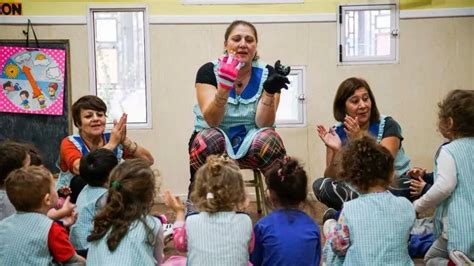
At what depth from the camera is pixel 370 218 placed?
1.46m

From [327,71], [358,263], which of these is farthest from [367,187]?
[327,71]

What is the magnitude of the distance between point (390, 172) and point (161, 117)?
196 cm

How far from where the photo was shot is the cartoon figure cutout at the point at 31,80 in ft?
10.5

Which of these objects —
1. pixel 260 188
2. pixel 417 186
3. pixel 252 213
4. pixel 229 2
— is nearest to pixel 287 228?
pixel 417 186

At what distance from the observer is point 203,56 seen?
3.25 metres

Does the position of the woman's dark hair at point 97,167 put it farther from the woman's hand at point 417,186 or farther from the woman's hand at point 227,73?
the woman's hand at point 417,186

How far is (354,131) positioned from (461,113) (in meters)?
0.49

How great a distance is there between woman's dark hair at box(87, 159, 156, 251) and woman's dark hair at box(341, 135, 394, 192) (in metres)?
0.57

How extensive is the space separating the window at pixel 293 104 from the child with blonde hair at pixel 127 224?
1852 millimetres

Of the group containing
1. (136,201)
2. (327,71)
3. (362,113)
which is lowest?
(136,201)

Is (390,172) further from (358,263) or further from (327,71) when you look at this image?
(327,71)

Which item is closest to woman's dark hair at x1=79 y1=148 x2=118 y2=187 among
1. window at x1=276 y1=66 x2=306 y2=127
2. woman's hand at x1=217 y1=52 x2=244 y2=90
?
woman's hand at x1=217 y1=52 x2=244 y2=90

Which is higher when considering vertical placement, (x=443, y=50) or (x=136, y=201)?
(x=443, y=50)

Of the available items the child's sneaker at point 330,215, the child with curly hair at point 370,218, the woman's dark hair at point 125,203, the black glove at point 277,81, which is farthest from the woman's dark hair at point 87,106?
the child with curly hair at point 370,218
